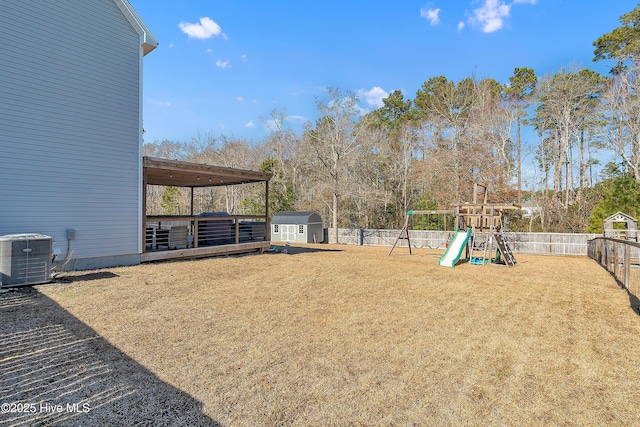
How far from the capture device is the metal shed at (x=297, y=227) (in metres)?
20.2

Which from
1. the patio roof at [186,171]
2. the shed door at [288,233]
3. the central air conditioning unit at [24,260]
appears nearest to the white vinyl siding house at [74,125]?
the patio roof at [186,171]

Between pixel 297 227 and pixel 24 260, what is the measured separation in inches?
584

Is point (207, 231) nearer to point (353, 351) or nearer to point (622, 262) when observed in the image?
point (353, 351)

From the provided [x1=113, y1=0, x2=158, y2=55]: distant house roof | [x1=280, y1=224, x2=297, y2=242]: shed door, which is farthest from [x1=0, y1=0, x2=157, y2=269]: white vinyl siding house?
[x1=280, y1=224, x2=297, y2=242]: shed door

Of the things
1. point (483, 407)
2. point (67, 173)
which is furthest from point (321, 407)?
point (67, 173)

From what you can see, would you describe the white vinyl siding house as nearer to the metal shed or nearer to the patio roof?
the patio roof

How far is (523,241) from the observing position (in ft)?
52.5


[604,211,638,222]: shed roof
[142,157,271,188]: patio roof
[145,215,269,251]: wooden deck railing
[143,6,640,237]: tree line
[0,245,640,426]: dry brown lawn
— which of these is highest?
[143,6,640,237]: tree line

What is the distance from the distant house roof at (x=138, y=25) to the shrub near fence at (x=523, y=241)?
14357mm

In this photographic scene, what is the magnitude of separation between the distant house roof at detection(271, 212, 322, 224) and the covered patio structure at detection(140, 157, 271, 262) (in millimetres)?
7138

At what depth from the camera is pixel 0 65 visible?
7086 millimetres

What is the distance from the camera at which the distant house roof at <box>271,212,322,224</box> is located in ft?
66.6

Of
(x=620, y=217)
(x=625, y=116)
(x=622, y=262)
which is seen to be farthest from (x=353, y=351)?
(x=625, y=116)

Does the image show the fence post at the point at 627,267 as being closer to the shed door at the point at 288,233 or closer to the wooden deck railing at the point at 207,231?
the wooden deck railing at the point at 207,231
